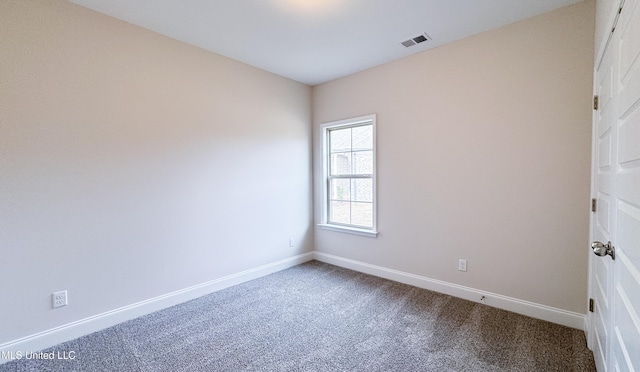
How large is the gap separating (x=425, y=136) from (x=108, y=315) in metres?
3.49

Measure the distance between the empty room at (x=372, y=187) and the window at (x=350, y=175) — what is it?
188 mm

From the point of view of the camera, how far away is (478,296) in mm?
2670

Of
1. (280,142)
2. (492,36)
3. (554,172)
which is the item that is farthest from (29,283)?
(492,36)

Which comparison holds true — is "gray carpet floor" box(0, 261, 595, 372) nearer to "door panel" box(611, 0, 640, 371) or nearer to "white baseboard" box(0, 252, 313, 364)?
"white baseboard" box(0, 252, 313, 364)

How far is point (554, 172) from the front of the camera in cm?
226

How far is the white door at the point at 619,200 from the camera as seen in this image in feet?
3.35

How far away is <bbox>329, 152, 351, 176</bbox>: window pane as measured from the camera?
3887mm

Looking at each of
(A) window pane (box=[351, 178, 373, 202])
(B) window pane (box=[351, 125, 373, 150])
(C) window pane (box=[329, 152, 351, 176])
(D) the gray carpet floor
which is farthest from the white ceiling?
(D) the gray carpet floor

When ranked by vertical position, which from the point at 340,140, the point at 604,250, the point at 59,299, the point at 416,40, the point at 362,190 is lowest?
the point at 59,299

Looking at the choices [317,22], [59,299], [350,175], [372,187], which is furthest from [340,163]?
[59,299]

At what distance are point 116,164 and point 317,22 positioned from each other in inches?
86.5

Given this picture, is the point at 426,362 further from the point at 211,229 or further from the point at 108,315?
the point at 108,315

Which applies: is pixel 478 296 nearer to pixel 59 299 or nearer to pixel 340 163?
pixel 340 163

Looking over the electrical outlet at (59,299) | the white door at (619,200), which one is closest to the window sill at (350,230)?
the white door at (619,200)
